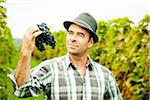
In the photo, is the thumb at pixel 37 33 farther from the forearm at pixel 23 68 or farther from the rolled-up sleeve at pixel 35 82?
the rolled-up sleeve at pixel 35 82

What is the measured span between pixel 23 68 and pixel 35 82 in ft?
0.94

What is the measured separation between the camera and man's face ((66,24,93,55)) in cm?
350

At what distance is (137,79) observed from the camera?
21.0 ft

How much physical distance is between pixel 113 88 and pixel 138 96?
2614 mm

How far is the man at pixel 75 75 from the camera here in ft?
11.4

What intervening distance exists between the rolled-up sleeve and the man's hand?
0.18 ft

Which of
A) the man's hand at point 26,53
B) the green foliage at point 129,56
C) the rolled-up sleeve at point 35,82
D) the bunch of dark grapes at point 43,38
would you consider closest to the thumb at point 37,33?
the man's hand at point 26,53

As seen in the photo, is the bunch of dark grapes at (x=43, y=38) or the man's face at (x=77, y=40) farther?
the man's face at (x=77, y=40)

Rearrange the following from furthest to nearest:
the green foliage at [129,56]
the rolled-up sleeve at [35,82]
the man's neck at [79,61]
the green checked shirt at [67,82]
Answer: the green foliage at [129,56] < the man's neck at [79,61] < the green checked shirt at [67,82] < the rolled-up sleeve at [35,82]

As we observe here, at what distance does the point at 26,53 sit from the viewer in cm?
307

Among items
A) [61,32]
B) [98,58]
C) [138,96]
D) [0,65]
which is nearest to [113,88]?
[0,65]

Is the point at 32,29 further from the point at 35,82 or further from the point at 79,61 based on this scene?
the point at 79,61

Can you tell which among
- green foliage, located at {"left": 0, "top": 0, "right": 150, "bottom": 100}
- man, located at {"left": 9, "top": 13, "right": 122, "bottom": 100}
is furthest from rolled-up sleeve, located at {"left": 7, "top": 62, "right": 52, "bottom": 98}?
green foliage, located at {"left": 0, "top": 0, "right": 150, "bottom": 100}

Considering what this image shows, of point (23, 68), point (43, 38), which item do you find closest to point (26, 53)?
point (23, 68)
